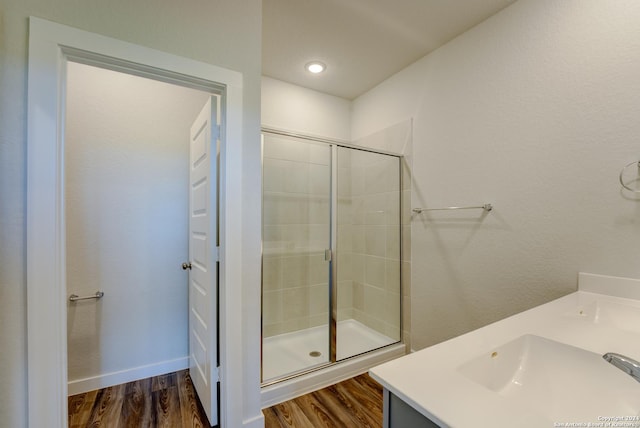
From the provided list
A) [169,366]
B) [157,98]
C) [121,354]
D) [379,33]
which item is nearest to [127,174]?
[157,98]

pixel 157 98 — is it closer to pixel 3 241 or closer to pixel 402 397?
pixel 3 241

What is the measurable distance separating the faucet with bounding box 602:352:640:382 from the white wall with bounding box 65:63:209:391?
7.72 feet

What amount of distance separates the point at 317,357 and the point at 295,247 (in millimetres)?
945

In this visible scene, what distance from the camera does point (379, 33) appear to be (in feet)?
6.57

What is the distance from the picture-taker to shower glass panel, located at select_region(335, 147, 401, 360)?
2520mm

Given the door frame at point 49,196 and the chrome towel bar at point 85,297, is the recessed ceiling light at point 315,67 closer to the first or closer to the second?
the door frame at point 49,196

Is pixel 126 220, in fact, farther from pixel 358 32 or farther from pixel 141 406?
pixel 358 32

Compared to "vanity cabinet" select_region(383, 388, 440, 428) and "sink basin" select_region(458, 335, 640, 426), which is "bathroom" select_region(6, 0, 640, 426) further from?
"vanity cabinet" select_region(383, 388, 440, 428)

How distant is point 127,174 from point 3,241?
3.57 ft

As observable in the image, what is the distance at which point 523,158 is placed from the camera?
165 cm

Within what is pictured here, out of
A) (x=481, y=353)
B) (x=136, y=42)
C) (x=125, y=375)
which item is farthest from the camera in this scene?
(x=125, y=375)

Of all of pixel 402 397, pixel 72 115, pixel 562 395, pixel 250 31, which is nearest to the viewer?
pixel 402 397

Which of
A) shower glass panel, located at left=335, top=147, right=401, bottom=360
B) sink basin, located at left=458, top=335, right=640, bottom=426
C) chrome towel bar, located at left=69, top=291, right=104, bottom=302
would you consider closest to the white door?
chrome towel bar, located at left=69, top=291, right=104, bottom=302

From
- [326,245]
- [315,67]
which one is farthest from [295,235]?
[315,67]
